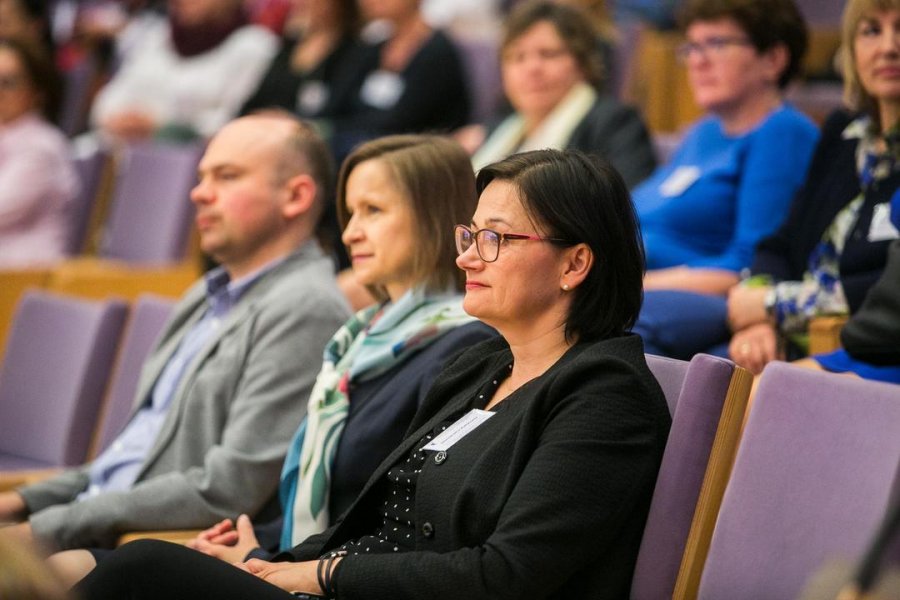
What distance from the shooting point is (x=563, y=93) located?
400cm

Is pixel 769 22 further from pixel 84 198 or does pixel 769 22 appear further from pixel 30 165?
pixel 84 198

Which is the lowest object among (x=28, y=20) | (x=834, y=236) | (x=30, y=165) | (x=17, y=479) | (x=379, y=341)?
(x=17, y=479)

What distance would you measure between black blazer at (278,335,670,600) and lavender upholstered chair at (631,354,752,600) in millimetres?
32

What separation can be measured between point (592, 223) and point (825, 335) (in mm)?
980

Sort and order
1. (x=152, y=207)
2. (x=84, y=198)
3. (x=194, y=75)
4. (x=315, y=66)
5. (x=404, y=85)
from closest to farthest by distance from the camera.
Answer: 1. (x=404, y=85)
2. (x=152, y=207)
3. (x=315, y=66)
4. (x=84, y=198)
5. (x=194, y=75)

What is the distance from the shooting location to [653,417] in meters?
1.88

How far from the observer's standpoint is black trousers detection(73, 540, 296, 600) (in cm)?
184

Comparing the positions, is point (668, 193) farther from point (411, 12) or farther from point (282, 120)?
point (411, 12)

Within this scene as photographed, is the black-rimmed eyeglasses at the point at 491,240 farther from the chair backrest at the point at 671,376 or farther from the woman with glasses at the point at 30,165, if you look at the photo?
the woman with glasses at the point at 30,165

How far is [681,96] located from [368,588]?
3.58 meters

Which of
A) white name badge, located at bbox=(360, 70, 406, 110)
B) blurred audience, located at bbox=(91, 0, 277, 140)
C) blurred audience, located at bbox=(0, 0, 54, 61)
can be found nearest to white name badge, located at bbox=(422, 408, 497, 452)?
white name badge, located at bbox=(360, 70, 406, 110)

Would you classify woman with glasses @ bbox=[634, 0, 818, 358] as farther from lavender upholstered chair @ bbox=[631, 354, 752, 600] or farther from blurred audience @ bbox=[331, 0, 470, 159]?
blurred audience @ bbox=[331, 0, 470, 159]

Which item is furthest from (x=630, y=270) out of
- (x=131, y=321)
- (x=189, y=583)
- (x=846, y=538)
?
(x=131, y=321)

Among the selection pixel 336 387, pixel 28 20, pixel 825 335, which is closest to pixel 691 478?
pixel 336 387
